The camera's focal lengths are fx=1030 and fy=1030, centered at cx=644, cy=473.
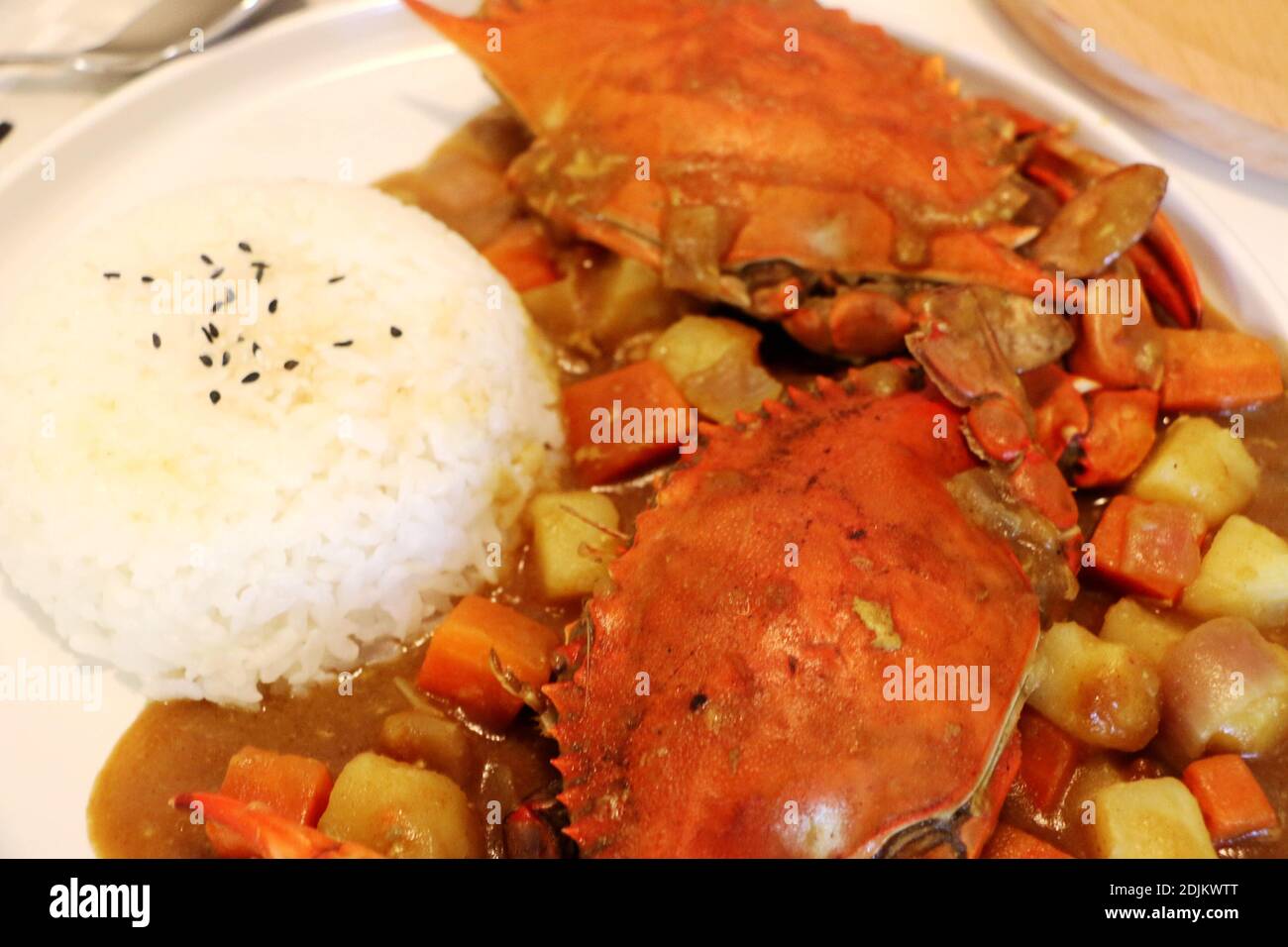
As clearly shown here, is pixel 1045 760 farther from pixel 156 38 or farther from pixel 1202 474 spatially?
pixel 156 38

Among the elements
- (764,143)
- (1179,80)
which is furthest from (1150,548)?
(1179,80)

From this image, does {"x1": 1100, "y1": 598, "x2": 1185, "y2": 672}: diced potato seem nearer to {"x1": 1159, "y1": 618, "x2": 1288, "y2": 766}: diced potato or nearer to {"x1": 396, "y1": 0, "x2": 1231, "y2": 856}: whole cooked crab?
{"x1": 1159, "y1": 618, "x2": 1288, "y2": 766}: diced potato

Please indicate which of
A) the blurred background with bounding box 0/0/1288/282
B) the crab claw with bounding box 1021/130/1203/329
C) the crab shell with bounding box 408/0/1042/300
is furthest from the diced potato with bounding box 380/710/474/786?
the blurred background with bounding box 0/0/1288/282

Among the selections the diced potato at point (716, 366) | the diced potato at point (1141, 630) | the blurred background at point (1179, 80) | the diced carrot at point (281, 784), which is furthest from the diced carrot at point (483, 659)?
the blurred background at point (1179, 80)

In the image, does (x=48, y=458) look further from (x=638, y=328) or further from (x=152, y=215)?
(x=638, y=328)
